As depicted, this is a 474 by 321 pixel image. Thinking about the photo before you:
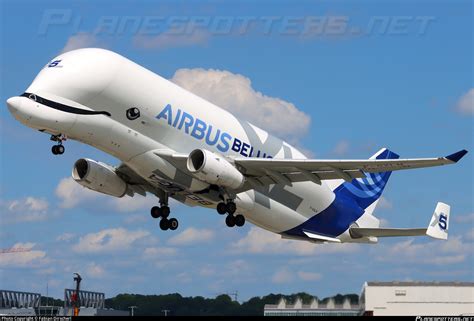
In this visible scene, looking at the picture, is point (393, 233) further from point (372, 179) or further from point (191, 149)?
point (191, 149)

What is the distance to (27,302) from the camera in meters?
85.1

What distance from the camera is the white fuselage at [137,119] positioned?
46.3 metres

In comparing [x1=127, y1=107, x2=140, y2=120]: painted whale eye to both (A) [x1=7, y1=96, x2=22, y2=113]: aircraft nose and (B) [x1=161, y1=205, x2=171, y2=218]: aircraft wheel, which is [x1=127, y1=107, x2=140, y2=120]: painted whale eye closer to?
(A) [x1=7, y1=96, x2=22, y2=113]: aircraft nose

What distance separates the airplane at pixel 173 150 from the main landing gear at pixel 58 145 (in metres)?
0.05

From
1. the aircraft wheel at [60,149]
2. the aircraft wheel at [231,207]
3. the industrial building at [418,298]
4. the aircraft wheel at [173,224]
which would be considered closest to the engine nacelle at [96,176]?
the aircraft wheel at [173,224]

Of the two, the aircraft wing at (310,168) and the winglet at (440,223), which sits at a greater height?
the aircraft wing at (310,168)

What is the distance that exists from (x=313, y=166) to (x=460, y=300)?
32452mm

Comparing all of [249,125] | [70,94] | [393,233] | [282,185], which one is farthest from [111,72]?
[393,233]

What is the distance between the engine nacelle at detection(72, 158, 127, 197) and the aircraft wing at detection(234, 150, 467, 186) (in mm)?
7192

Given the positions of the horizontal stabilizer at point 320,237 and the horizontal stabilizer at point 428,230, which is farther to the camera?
the horizontal stabilizer at point 320,237

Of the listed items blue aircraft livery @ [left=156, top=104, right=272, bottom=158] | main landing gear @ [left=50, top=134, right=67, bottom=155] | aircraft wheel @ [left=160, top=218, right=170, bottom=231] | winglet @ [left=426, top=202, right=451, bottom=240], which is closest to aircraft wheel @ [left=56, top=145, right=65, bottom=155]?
main landing gear @ [left=50, top=134, right=67, bottom=155]

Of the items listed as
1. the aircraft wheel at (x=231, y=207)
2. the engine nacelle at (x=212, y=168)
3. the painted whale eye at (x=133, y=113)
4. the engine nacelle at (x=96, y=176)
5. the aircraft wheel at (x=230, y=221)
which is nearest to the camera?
the painted whale eye at (x=133, y=113)

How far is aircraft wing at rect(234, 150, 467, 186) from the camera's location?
47.4 m

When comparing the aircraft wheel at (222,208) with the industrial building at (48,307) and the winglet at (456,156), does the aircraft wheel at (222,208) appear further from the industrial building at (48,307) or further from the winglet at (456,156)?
the industrial building at (48,307)
